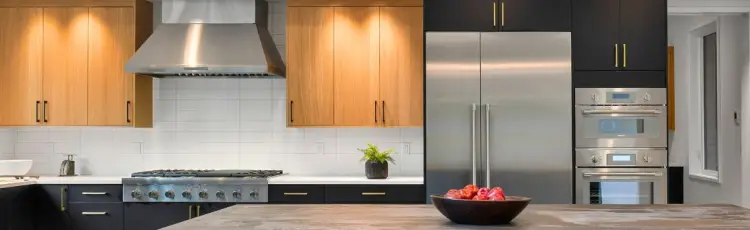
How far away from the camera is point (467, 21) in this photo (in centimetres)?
586

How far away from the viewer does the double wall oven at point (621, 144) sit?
5.81m

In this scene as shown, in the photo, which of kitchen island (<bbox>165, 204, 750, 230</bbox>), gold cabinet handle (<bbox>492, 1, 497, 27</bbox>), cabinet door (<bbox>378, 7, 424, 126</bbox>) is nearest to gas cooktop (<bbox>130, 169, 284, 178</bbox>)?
cabinet door (<bbox>378, 7, 424, 126</bbox>)

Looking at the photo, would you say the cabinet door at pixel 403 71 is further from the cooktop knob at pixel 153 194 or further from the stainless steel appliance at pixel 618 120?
the cooktop knob at pixel 153 194

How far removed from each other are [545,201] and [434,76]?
1.14m

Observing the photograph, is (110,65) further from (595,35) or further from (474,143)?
(595,35)

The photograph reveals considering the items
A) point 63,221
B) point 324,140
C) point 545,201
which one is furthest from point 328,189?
point 63,221

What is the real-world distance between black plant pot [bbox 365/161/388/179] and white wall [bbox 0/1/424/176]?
1.70 ft

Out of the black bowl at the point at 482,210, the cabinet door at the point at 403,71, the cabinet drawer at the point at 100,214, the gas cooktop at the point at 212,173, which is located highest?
the cabinet door at the point at 403,71

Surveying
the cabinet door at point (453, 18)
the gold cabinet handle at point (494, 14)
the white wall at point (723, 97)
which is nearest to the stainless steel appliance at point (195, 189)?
the cabinet door at point (453, 18)

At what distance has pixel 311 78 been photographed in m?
6.01

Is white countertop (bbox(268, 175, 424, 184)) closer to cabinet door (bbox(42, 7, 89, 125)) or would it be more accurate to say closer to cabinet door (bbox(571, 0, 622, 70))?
cabinet door (bbox(571, 0, 622, 70))

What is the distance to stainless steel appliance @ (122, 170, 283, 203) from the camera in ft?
18.8

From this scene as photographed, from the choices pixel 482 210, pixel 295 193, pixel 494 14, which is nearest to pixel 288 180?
pixel 295 193

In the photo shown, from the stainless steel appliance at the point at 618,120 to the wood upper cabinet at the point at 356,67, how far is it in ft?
3.67
